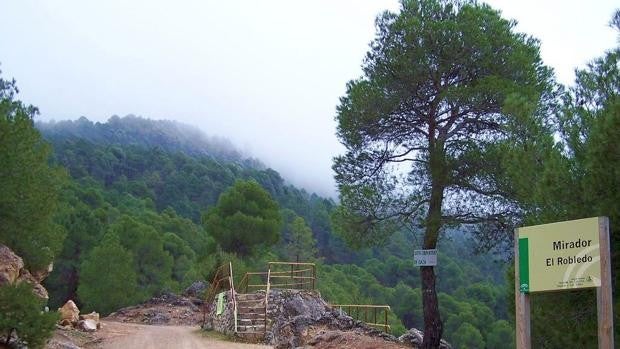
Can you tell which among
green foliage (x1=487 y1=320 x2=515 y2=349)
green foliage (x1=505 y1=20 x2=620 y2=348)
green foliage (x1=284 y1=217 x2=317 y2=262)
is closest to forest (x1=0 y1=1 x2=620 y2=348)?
green foliage (x1=505 y1=20 x2=620 y2=348)

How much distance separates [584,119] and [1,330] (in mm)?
9623

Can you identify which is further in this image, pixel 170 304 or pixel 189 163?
pixel 189 163

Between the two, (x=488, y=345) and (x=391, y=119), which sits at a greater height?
(x=391, y=119)

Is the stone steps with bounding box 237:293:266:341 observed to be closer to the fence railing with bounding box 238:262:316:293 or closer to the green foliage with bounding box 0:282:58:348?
the fence railing with bounding box 238:262:316:293

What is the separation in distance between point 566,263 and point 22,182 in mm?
14805

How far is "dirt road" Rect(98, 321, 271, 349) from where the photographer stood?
1598cm

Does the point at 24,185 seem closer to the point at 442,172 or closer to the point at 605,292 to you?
the point at 442,172

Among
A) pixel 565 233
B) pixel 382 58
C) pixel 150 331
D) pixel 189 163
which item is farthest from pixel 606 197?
pixel 189 163

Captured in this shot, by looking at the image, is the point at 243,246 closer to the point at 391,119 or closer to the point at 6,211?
the point at 6,211

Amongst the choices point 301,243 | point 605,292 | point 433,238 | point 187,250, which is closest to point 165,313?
point 433,238

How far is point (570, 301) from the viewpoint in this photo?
23.9 ft

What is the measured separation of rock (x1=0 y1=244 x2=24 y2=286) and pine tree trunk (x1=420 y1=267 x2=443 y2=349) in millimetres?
9344

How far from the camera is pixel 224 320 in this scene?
787 inches

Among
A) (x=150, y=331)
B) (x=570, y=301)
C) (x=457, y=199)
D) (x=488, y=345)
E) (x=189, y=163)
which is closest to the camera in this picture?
(x=570, y=301)
